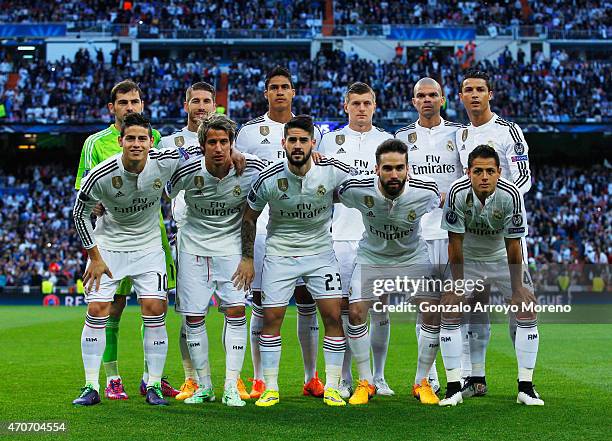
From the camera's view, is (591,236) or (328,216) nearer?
(328,216)

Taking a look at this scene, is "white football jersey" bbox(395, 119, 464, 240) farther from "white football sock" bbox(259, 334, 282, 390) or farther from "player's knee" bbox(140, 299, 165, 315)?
"player's knee" bbox(140, 299, 165, 315)

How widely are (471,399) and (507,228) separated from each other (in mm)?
1488

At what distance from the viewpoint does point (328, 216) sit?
7.75 meters

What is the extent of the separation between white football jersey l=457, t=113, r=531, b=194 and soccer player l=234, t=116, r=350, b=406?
143 centimetres

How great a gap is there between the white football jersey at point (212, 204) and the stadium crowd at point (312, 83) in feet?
93.5

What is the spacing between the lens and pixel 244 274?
761 cm

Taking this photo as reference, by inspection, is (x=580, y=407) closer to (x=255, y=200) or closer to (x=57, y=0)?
(x=255, y=200)

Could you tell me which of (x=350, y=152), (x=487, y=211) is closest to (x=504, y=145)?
(x=487, y=211)

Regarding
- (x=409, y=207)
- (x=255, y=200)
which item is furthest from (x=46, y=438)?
(x=409, y=207)

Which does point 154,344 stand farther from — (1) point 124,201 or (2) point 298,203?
(2) point 298,203

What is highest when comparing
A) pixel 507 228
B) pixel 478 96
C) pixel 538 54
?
pixel 538 54

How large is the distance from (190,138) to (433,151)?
2272 mm

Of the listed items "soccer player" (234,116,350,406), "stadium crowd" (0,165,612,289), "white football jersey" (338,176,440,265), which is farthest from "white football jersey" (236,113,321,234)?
"stadium crowd" (0,165,612,289)

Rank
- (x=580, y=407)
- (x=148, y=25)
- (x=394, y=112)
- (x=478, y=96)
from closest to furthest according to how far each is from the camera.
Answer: (x=580, y=407), (x=478, y=96), (x=394, y=112), (x=148, y=25)
